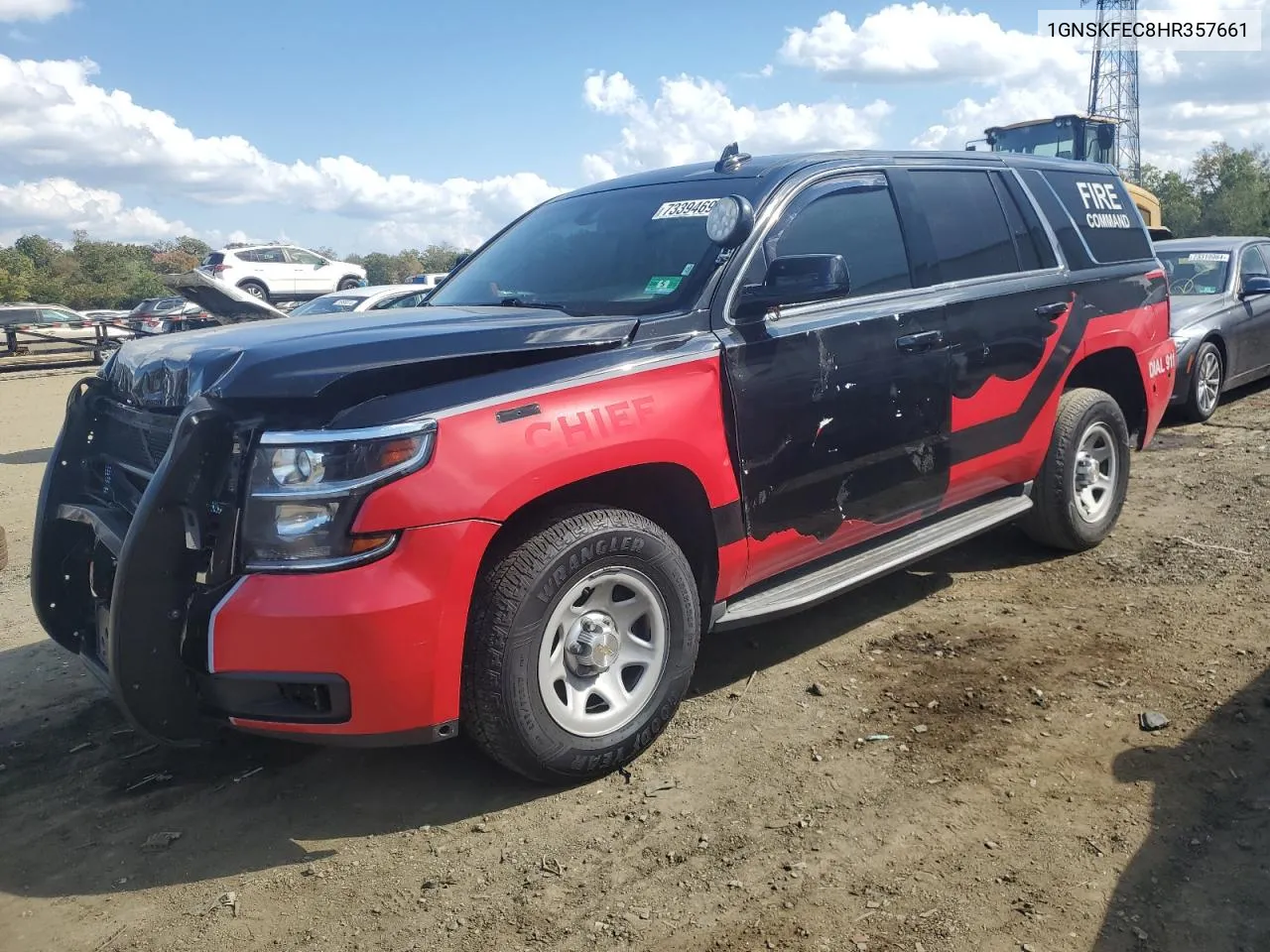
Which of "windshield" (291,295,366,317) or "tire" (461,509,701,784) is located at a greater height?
"windshield" (291,295,366,317)

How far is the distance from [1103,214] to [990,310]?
144cm

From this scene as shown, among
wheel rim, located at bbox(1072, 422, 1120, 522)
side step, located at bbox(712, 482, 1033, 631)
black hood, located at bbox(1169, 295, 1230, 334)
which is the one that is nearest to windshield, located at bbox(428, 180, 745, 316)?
side step, located at bbox(712, 482, 1033, 631)

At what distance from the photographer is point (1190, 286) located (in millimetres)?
9547

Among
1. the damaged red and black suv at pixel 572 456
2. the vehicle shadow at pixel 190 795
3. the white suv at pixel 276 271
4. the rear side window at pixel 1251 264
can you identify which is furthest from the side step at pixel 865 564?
the white suv at pixel 276 271

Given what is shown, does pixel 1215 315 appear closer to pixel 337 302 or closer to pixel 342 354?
pixel 342 354

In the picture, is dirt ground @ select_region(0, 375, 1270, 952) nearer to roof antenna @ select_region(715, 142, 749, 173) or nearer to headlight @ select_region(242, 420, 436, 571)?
headlight @ select_region(242, 420, 436, 571)

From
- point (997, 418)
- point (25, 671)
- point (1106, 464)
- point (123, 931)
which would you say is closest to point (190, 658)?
point (123, 931)

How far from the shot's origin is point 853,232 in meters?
4.04

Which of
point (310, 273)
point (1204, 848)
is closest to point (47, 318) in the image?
point (310, 273)

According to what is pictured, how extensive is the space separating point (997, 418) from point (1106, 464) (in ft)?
4.11

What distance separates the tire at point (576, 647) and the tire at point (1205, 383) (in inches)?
278

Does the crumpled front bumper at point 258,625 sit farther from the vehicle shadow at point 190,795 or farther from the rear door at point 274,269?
the rear door at point 274,269

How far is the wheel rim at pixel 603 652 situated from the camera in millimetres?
3121

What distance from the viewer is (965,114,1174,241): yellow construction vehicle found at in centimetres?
1556
